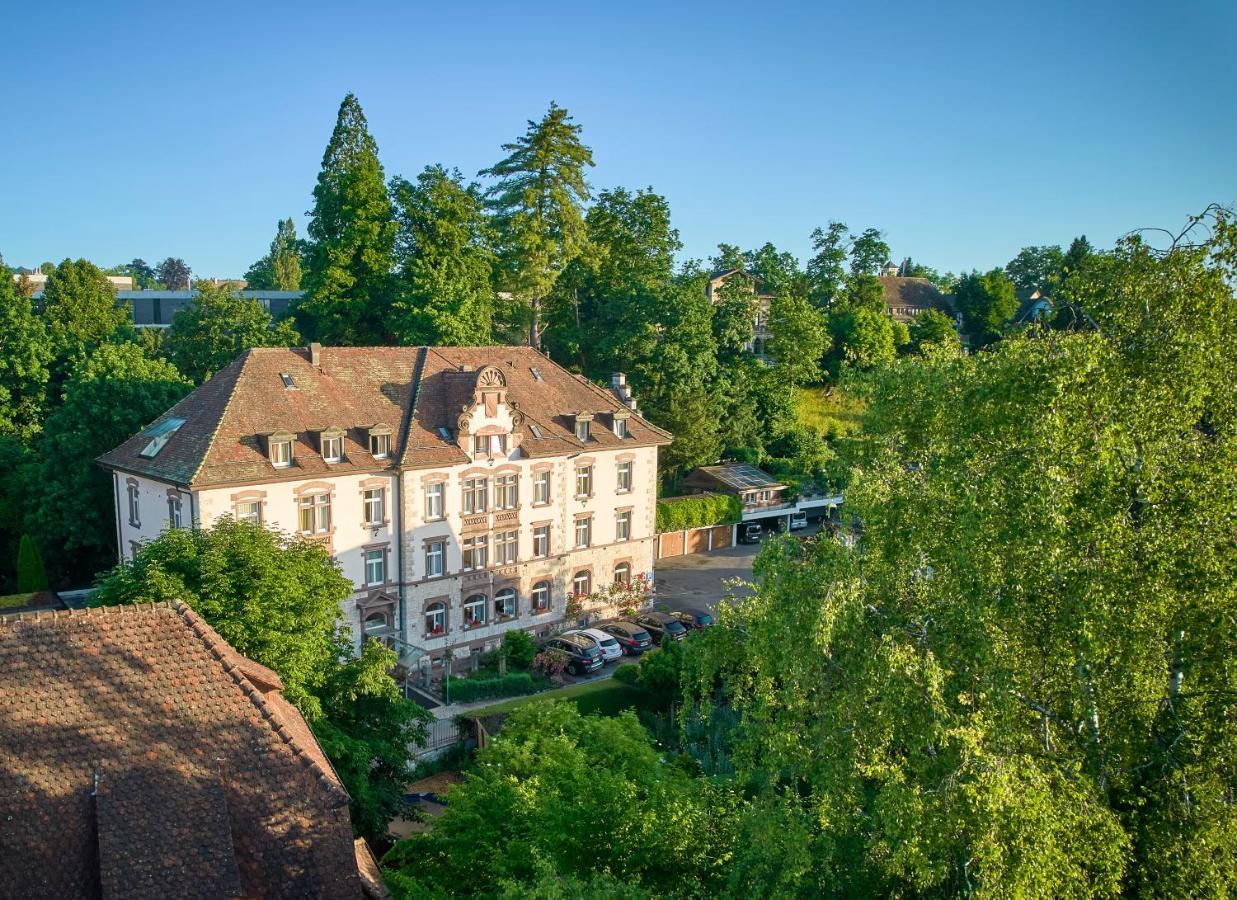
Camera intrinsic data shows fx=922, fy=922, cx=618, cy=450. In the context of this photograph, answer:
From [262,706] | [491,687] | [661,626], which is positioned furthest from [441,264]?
[262,706]

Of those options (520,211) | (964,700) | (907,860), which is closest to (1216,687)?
(964,700)

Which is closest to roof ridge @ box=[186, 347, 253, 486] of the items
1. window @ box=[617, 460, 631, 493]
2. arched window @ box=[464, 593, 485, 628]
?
arched window @ box=[464, 593, 485, 628]

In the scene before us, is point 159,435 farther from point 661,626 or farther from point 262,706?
point 262,706

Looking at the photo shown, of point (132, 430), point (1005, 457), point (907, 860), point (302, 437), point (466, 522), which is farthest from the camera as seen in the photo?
point (132, 430)

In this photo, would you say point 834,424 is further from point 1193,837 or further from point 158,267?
point 158,267

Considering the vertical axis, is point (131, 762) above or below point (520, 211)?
below

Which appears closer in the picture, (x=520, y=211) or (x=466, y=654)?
(x=466, y=654)
